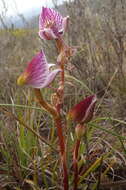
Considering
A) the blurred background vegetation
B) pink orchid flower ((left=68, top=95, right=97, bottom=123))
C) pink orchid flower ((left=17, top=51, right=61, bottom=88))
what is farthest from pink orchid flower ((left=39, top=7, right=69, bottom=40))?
the blurred background vegetation

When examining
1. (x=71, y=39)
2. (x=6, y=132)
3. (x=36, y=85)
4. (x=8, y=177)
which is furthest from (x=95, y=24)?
(x=36, y=85)

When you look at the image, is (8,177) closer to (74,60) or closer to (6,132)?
(6,132)

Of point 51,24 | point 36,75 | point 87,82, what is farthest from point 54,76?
point 87,82

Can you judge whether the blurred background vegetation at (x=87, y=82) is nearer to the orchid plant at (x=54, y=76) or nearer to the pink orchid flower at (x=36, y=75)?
the orchid plant at (x=54, y=76)

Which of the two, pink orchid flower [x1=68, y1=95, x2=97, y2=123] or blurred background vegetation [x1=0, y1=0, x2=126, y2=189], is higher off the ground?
pink orchid flower [x1=68, y1=95, x2=97, y2=123]

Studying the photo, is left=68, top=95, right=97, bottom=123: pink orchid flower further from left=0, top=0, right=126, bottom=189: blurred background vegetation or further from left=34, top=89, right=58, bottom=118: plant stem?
left=0, top=0, right=126, bottom=189: blurred background vegetation

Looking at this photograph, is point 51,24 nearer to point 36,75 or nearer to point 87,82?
point 36,75
